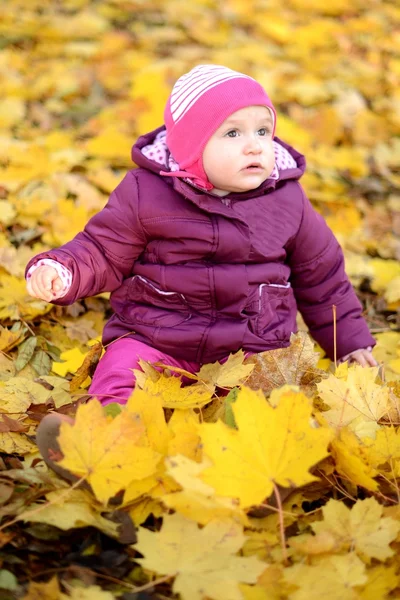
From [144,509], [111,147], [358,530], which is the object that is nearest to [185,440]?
[144,509]

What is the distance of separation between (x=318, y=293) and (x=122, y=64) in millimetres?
2846

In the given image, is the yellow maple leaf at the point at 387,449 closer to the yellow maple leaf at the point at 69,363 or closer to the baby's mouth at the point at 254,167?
the baby's mouth at the point at 254,167

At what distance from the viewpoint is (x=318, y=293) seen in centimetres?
205

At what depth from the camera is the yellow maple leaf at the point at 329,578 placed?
113cm

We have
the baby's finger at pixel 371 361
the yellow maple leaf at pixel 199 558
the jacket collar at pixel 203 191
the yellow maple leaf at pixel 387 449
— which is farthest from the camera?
the baby's finger at pixel 371 361

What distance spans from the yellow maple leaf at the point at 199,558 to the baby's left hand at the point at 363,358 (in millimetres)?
895

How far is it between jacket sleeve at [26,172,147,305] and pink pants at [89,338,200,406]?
0.17 metres

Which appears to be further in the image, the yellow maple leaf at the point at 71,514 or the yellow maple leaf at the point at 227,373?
the yellow maple leaf at the point at 227,373

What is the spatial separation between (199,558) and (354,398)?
0.57 meters

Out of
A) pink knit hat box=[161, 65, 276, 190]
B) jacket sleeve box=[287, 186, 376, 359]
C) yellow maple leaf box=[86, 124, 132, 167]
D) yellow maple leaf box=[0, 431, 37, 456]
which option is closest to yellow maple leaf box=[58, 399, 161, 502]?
yellow maple leaf box=[0, 431, 37, 456]

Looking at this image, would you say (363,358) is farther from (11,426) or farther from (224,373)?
(11,426)

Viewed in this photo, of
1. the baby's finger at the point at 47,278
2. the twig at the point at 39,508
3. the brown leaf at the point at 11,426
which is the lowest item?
the brown leaf at the point at 11,426

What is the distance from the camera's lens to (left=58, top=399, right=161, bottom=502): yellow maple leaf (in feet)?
4.22

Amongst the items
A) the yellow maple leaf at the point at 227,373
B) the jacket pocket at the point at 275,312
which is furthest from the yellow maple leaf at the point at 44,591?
the jacket pocket at the point at 275,312
